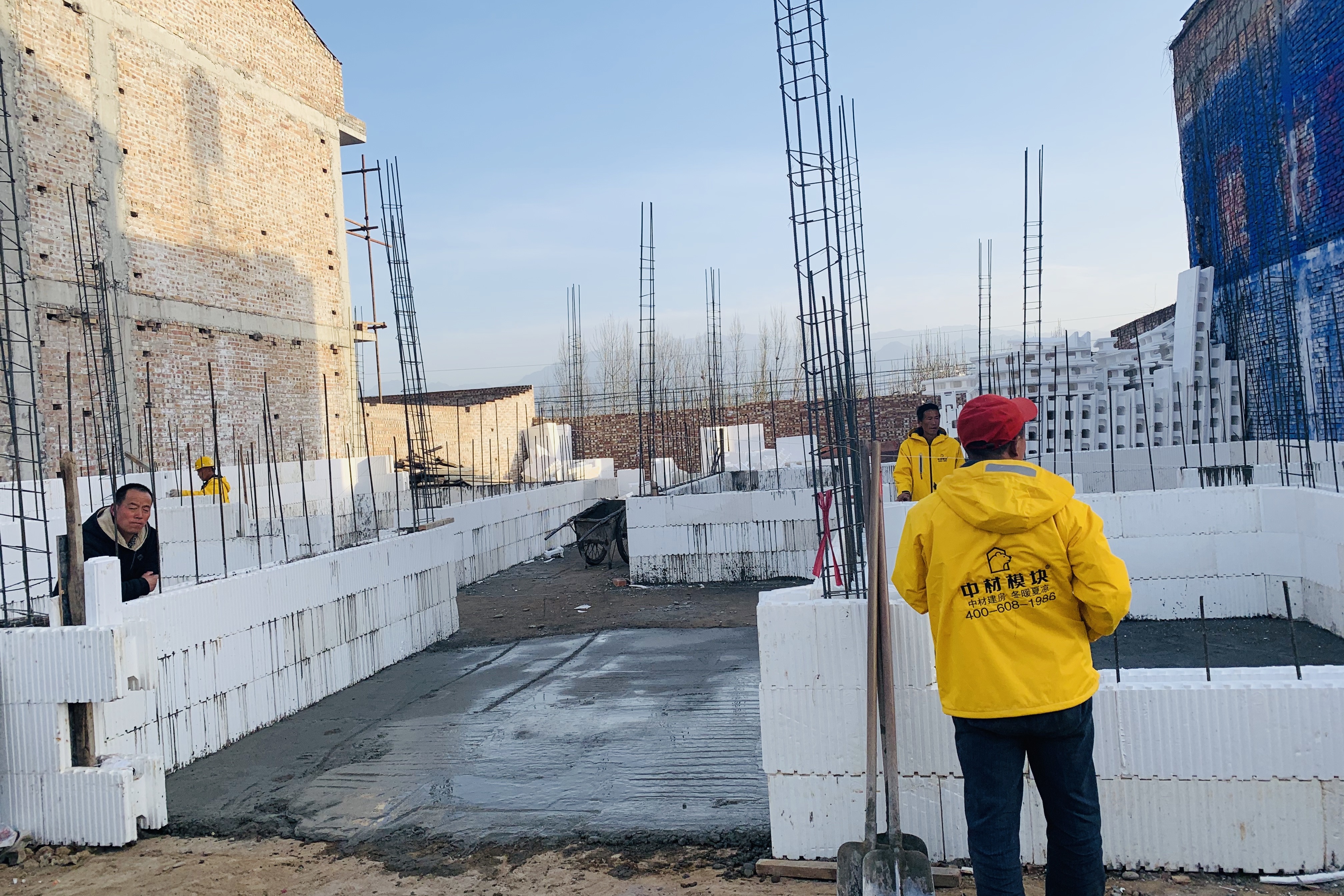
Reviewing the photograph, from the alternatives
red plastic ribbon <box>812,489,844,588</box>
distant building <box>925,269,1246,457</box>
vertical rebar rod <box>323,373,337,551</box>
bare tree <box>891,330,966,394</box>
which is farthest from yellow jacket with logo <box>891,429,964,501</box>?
bare tree <box>891,330,966,394</box>

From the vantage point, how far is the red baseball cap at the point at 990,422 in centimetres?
272

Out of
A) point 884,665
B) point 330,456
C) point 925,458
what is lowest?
point 884,665

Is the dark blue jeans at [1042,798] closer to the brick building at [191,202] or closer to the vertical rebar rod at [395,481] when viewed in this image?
the vertical rebar rod at [395,481]

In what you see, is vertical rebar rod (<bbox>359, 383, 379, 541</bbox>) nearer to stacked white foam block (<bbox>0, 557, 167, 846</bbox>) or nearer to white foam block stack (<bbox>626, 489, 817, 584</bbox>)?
white foam block stack (<bbox>626, 489, 817, 584</bbox>)

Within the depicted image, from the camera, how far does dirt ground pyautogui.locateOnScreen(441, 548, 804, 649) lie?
9.15 meters

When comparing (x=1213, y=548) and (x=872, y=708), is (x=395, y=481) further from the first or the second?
(x=872, y=708)

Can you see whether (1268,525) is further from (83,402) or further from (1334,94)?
(83,402)

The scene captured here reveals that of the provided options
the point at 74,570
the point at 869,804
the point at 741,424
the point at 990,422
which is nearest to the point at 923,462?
the point at 869,804

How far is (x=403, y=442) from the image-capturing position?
25.8m

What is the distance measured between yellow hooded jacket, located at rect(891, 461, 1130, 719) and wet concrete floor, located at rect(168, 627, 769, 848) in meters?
1.76

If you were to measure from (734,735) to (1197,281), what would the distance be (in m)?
14.2

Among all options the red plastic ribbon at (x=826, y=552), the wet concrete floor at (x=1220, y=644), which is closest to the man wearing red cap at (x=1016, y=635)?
the red plastic ribbon at (x=826, y=552)

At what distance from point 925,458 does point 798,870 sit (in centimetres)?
467

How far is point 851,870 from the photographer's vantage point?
10.4ft
